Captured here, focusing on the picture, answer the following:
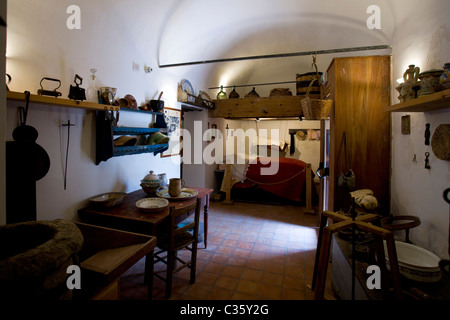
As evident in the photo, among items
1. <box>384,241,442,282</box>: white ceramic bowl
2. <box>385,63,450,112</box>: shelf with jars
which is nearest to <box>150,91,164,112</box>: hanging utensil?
<box>385,63,450,112</box>: shelf with jars

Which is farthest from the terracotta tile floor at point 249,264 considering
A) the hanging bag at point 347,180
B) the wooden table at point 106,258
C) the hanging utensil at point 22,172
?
the hanging utensil at point 22,172

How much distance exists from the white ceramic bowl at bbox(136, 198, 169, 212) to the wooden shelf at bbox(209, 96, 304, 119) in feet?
8.05

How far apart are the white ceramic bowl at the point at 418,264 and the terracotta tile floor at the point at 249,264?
2.68ft

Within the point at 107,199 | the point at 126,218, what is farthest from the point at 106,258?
the point at 107,199

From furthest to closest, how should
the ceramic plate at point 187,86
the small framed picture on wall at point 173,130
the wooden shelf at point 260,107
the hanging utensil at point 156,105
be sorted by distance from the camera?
the wooden shelf at point 260,107
the ceramic plate at point 187,86
the small framed picture on wall at point 173,130
the hanging utensil at point 156,105

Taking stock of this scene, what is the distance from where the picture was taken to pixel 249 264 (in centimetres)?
251

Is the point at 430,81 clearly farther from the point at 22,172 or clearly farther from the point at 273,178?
the point at 273,178

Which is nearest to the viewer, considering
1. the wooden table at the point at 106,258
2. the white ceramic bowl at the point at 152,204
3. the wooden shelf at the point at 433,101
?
the wooden table at the point at 106,258

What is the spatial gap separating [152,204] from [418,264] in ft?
6.61

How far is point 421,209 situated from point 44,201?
2831 millimetres

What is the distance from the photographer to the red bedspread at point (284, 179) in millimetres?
4676

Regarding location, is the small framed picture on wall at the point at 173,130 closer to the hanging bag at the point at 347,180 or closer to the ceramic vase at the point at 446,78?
the hanging bag at the point at 347,180
